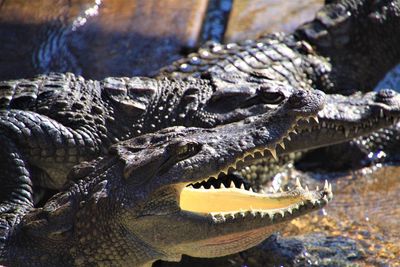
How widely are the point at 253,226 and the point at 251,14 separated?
3.93 m

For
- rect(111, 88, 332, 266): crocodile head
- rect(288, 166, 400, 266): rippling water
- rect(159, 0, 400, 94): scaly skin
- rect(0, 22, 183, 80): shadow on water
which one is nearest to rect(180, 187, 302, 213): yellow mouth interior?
rect(111, 88, 332, 266): crocodile head

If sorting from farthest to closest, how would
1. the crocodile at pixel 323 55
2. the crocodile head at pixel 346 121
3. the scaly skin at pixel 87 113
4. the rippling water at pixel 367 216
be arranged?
the crocodile at pixel 323 55 < the crocodile head at pixel 346 121 < the scaly skin at pixel 87 113 < the rippling water at pixel 367 216

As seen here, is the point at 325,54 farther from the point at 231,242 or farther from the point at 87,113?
the point at 231,242

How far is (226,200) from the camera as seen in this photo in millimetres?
4410

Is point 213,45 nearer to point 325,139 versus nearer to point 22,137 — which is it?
point 325,139

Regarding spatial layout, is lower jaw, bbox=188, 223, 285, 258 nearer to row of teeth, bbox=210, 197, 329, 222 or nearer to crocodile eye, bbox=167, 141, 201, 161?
row of teeth, bbox=210, 197, 329, 222

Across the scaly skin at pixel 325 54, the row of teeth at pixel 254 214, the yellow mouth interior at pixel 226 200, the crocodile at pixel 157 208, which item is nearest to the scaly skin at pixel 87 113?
the scaly skin at pixel 325 54

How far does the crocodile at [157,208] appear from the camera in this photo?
4.06 m

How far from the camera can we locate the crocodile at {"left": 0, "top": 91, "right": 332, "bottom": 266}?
13.3 ft

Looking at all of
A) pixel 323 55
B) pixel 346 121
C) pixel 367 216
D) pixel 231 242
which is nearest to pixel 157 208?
pixel 231 242

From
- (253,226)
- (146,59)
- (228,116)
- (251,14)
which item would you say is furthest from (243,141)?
(251,14)

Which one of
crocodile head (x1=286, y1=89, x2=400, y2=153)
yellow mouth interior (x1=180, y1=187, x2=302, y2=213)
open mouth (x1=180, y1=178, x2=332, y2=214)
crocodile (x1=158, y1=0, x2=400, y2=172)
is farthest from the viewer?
crocodile (x1=158, y1=0, x2=400, y2=172)

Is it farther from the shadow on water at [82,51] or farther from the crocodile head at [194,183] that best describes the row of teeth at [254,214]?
the shadow on water at [82,51]

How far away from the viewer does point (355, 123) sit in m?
5.63
